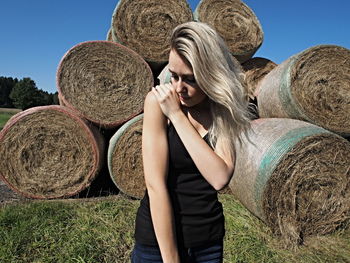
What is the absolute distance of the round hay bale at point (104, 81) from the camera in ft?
13.1

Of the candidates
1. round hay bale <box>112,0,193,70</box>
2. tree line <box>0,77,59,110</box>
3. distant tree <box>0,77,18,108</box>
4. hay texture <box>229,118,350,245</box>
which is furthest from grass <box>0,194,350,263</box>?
distant tree <box>0,77,18,108</box>

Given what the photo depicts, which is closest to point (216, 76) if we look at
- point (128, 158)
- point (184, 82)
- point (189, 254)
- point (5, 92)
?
point (184, 82)

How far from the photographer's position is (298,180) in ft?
10.8

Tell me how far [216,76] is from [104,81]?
317 cm

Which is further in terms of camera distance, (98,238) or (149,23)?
(149,23)

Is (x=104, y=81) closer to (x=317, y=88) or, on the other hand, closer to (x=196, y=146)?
(x=317, y=88)

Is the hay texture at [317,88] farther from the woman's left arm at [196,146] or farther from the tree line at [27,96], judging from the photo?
the tree line at [27,96]

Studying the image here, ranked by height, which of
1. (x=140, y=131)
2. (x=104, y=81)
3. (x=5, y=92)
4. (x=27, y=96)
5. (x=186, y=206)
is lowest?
(x=186, y=206)

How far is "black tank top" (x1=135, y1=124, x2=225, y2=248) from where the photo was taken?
4.25 ft

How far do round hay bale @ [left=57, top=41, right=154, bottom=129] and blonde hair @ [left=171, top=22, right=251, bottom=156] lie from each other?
2866 millimetres

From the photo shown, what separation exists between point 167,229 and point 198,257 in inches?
11.8

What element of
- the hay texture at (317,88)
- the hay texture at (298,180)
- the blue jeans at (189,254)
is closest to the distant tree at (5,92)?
the hay texture at (317,88)

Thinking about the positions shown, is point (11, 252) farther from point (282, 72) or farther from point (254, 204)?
point (282, 72)

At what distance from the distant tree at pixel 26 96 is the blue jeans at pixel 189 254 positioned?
6357cm
